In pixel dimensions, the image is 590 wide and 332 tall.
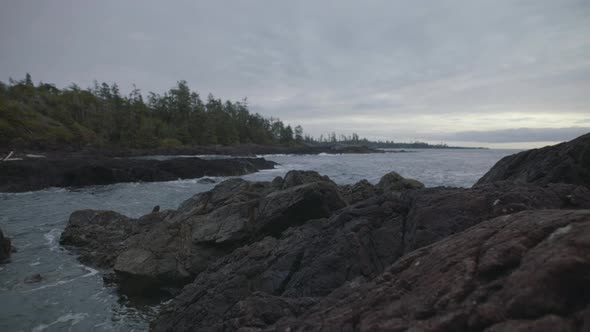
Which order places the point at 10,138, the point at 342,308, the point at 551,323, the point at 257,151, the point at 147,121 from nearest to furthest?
the point at 551,323 → the point at 342,308 → the point at 10,138 → the point at 147,121 → the point at 257,151

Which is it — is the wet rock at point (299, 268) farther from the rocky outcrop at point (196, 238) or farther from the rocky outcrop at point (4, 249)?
the rocky outcrop at point (4, 249)

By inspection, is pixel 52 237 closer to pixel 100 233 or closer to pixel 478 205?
pixel 100 233

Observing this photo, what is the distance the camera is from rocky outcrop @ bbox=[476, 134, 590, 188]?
809 cm

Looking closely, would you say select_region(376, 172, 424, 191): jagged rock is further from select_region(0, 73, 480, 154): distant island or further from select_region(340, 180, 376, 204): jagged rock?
select_region(0, 73, 480, 154): distant island

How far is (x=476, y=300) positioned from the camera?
2.70m

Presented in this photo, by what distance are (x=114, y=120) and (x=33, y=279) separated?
81.5 metres

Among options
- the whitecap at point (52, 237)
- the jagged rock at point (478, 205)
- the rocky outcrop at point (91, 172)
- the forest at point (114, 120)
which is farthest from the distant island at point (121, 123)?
the jagged rock at point (478, 205)

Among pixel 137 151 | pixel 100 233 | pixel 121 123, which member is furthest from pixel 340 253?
pixel 121 123

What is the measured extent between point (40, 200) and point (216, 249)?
1805 cm

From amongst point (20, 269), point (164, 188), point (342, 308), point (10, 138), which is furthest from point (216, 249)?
point (10, 138)

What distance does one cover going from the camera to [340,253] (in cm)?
617

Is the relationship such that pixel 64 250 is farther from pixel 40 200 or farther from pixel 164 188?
pixel 164 188

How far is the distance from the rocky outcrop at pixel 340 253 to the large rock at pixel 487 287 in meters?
1.41

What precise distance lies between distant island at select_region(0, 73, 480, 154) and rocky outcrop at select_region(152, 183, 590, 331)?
4811 centimetres
